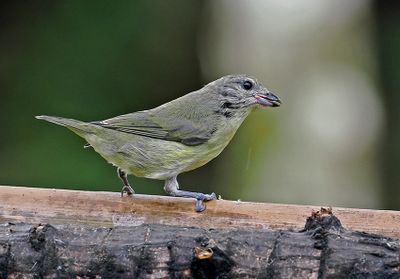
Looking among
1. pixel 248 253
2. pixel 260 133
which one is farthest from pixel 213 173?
pixel 248 253

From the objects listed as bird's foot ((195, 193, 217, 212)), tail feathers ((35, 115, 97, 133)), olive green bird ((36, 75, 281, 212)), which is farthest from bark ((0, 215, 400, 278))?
tail feathers ((35, 115, 97, 133))

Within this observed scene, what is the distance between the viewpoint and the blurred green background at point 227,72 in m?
8.10

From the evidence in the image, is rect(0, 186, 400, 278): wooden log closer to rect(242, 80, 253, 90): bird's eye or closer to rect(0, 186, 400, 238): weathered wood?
rect(0, 186, 400, 238): weathered wood

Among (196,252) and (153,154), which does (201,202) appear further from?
(196,252)

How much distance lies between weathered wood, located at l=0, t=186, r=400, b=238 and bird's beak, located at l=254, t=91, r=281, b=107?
4.10 feet

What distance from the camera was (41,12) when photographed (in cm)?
855

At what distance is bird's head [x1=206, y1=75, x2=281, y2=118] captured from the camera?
593 cm

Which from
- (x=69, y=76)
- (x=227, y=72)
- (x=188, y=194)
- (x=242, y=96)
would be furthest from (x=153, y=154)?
(x=227, y=72)

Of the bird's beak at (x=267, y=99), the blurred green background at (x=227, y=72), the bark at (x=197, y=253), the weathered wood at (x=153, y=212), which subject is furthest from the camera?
the blurred green background at (x=227, y=72)

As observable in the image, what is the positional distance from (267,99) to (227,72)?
4.44 metres

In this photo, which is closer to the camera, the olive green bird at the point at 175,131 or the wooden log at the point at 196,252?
the wooden log at the point at 196,252

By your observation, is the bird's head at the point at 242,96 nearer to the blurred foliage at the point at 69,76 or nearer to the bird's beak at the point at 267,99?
the bird's beak at the point at 267,99

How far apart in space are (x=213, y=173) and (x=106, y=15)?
6.89ft

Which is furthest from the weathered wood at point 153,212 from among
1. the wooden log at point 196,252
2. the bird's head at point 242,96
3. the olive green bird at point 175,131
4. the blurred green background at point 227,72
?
the blurred green background at point 227,72
